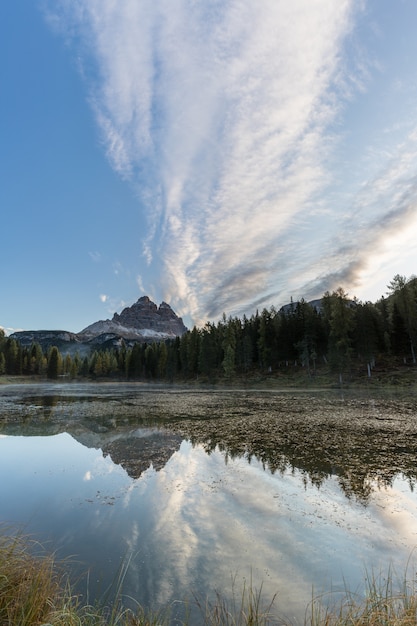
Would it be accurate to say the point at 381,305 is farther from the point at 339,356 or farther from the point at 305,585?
the point at 305,585

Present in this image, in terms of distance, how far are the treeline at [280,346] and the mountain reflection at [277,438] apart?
39.0 m

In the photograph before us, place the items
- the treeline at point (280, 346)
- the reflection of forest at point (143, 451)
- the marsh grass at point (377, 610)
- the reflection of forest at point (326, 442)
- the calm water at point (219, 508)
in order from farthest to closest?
the treeline at point (280, 346)
the reflection of forest at point (143, 451)
the reflection of forest at point (326, 442)
the calm water at point (219, 508)
the marsh grass at point (377, 610)

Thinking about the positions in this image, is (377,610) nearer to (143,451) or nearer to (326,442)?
(143,451)

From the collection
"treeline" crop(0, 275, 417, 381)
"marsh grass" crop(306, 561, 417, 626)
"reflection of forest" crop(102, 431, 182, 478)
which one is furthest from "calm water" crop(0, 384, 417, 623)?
"treeline" crop(0, 275, 417, 381)

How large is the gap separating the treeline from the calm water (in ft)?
165

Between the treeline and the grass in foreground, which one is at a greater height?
the treeline

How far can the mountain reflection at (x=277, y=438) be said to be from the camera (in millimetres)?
12211

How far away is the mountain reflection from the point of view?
12211 mm

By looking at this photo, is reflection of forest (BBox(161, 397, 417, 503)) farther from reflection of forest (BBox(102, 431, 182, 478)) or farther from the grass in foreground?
the grass in foreground

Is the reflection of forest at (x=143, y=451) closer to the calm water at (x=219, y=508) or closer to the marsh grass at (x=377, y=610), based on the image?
the calm water at (x=219, y=508)

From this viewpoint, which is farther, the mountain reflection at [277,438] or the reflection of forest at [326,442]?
the mountain reflection at [277,438]

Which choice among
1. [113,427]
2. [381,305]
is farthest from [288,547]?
[381,305]

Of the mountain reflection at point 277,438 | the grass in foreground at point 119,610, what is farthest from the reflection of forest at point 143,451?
the grass in foreground at point 119,610

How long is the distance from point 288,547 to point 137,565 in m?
3.19
